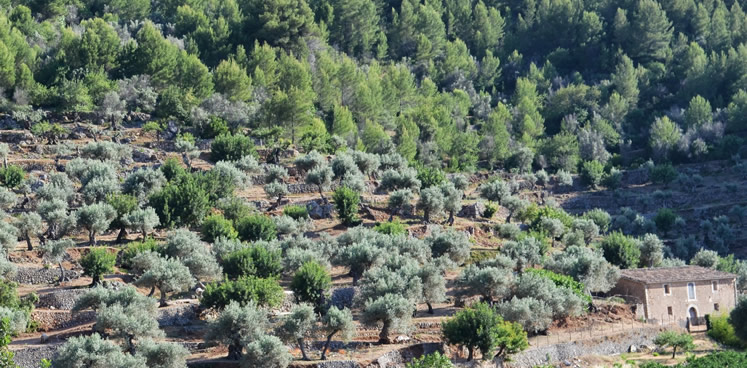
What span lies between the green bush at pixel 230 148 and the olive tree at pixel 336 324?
37187 millimetres

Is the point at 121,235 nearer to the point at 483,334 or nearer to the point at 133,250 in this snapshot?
the point at 133,250

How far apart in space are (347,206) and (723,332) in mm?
24964

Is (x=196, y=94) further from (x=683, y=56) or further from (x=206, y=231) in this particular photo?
(x=683, y=56)

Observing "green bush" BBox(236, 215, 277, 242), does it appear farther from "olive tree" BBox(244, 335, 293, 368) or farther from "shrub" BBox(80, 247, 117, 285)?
"olive tree" BBox(244, 335, 293, 368)

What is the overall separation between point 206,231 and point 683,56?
83.8 metres

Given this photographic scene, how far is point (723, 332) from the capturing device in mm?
67250

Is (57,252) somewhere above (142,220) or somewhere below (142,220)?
below

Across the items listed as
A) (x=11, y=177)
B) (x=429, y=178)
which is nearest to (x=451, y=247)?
(x=429, y=178)

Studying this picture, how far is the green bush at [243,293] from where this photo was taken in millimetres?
55938

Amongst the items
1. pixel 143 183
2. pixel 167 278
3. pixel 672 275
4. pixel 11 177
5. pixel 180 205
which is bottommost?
pixel 167 278

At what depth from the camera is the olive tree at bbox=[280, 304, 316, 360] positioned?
5306cm

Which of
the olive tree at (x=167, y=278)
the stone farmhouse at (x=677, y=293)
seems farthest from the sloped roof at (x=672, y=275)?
the olive tree at (x=167, y=278)

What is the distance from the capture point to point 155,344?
49.6 meters

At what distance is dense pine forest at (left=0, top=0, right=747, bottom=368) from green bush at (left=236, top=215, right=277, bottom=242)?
13 cm
